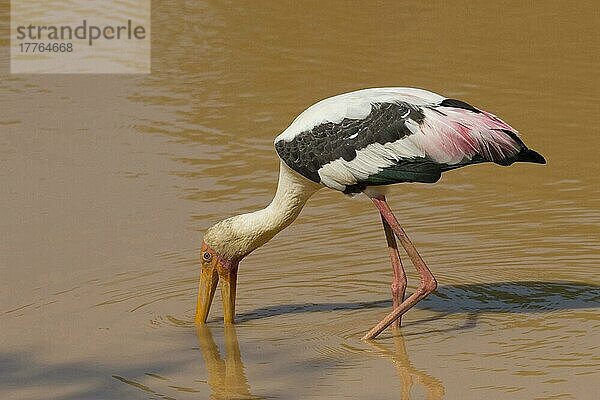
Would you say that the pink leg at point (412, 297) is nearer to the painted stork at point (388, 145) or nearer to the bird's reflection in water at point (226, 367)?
the painted stork at point (388, 145)

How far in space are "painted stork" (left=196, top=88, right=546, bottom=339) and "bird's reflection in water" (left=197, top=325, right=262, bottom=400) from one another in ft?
2.26

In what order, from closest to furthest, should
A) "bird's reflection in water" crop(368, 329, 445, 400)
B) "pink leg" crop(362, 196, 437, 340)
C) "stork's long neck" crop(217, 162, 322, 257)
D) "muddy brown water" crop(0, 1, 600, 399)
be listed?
"bird's reflection in water" crop(368, 329, 445, 400), "muddy brown water" crop(0, 1, 600, 399), "pink leg" crop(362, 196, 437, 340), "stork's long neck" crop(217, 162, 322, 257)

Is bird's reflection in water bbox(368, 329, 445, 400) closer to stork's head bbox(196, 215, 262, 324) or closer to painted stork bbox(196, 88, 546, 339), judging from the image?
painted stork bbox(196, 88, 546, 339)

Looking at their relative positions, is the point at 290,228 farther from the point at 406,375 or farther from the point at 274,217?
the point at 406,375

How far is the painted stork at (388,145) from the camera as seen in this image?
6.74 meters

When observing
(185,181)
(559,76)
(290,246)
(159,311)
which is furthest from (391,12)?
(159,311)

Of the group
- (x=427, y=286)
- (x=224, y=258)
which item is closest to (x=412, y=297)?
(x=427, y=286)

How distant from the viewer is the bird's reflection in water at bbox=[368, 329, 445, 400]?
6.34 m

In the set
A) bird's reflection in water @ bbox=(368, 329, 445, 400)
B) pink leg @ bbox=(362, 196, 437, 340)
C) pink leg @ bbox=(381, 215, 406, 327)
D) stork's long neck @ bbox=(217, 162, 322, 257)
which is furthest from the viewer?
pink leg @ bbox=(381, 215, 406, 327)

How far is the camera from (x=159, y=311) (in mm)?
7434

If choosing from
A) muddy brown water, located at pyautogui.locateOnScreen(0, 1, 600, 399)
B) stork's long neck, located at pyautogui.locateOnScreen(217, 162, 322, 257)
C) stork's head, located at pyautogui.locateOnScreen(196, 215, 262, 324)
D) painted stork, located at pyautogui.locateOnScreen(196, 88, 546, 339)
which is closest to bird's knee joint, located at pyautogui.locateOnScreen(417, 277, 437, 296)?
painted stork, located at pyautogui.locateOnScreen(196, 88, 546, 339)

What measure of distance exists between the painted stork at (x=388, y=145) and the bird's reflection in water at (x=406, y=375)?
0.41 ft

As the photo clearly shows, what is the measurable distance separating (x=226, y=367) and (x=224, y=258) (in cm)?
69

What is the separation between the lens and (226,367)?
6742mm
